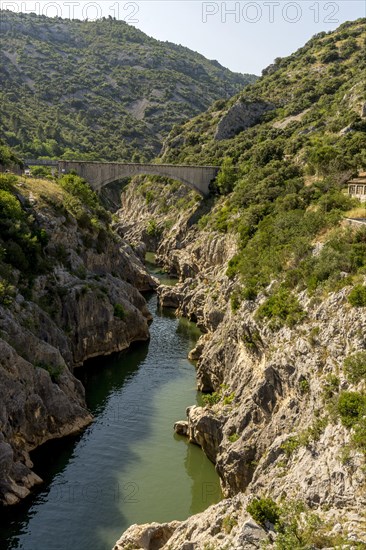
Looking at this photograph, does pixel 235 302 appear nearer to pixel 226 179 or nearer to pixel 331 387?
pixel 331 387

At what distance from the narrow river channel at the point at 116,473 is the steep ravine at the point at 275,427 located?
2212 millimetres

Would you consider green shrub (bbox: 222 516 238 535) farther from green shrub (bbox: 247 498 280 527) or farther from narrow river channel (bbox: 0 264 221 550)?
narrow river channel (bbox: 0 264 221 550)

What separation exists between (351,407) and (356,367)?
2105 mm

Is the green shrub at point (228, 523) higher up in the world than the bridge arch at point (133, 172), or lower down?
lower down

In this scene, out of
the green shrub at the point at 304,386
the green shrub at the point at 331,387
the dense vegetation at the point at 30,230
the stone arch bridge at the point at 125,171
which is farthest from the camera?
the stone arch bridge at the point at 125,171

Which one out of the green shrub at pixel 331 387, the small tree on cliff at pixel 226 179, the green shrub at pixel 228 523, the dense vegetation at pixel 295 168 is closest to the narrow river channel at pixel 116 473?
the green shrub at pixel 228 523

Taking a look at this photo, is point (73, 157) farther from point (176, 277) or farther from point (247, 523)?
point (247, 523)

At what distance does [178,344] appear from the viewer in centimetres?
6075

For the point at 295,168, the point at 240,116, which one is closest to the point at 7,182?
the point at 295,168

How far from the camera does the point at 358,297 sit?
29141mm

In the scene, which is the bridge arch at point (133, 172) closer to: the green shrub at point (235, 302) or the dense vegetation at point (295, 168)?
the dense vegetation at point (295, 168)

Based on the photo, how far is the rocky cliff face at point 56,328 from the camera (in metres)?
35.3

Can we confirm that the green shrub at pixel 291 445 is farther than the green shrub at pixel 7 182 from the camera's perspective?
No

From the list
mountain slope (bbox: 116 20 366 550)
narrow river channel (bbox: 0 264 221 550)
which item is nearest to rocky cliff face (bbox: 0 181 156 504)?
narrow river channel (bbox: 0 264 221 550)
